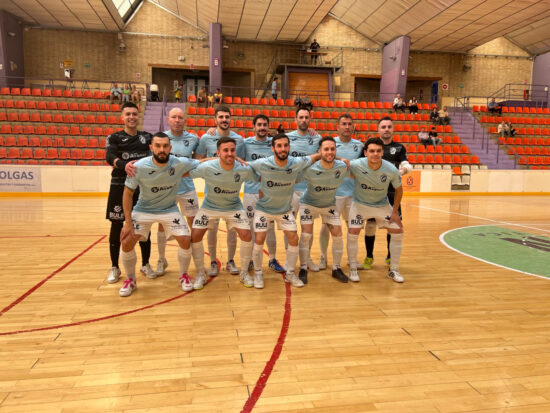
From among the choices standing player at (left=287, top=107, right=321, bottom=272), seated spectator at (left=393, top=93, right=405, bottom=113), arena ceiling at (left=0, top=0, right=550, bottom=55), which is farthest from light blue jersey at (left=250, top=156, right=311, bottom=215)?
seated spectator at (left=393, top=93, right=405, bottom=113)

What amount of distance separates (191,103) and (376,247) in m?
14.8

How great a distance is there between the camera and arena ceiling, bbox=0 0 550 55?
17375 mm

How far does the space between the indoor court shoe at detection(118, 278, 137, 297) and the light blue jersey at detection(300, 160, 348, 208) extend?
2350mm

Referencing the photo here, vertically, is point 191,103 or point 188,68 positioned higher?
point 188,68

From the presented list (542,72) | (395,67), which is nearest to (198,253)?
(395,67)

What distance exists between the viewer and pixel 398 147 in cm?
528

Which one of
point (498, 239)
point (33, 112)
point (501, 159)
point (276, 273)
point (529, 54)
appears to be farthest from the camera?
point (529, 54)

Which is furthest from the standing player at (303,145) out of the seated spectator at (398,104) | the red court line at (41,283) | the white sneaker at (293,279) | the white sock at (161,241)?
the seated spectator at (398,104)

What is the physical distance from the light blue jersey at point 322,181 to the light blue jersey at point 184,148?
1529 millimetres

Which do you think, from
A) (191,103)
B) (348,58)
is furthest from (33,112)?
(348,58)

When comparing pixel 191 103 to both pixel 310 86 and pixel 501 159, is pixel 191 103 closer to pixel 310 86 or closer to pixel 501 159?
pixel 310 86

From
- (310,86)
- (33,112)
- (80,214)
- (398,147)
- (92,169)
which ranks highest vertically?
(310,86)

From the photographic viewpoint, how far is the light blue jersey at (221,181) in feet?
14.2

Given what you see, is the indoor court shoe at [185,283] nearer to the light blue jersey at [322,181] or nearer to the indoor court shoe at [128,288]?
the indoor court shoe at [128,288]
